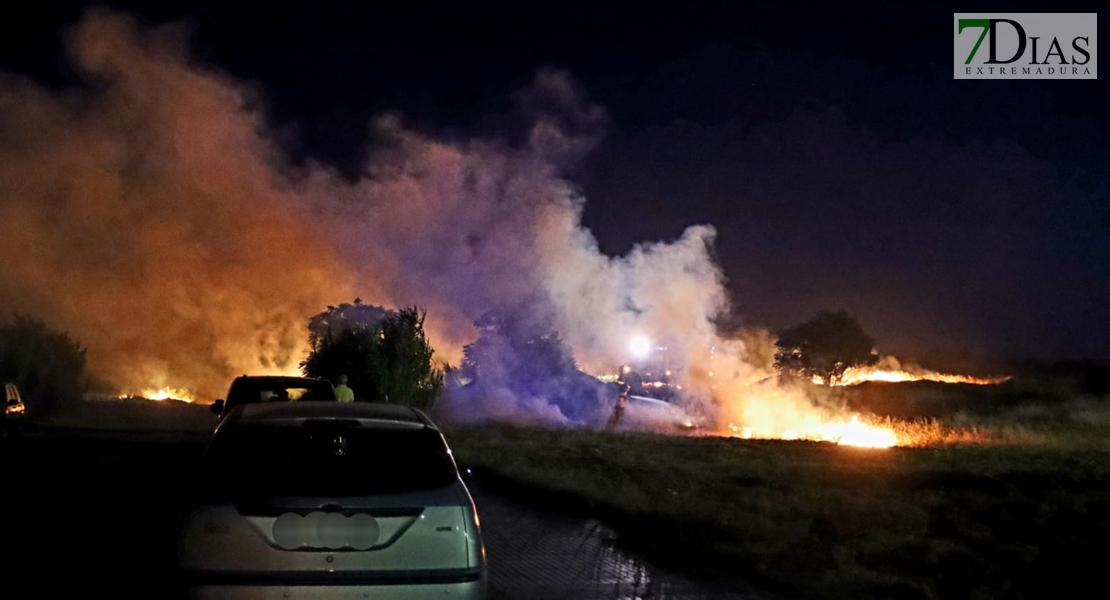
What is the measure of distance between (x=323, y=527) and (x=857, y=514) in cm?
913

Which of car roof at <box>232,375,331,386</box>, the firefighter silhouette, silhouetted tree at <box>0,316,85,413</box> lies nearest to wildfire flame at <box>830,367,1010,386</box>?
the firefighter silhouette

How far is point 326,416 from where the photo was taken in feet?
20.6

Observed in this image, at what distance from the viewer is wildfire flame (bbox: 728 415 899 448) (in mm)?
35284

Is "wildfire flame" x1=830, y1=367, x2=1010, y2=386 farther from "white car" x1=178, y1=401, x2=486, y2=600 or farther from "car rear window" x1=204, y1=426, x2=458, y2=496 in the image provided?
"white car" x1=178, y1=401, x2=486, y2=600

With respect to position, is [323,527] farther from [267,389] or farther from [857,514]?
[267,389]

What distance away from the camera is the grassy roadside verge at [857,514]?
927 centimetres

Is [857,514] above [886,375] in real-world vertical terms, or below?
below

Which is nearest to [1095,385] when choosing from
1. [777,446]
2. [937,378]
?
[937,378]

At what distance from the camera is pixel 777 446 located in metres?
29.5

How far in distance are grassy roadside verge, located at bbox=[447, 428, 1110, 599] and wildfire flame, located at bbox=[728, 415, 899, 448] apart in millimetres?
11364

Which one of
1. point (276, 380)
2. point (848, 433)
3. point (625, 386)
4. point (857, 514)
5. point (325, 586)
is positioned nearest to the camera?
point (325, 586)

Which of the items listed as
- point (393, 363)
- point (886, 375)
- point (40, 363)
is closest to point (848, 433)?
point (393, 363)

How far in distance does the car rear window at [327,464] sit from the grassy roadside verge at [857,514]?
408 cm

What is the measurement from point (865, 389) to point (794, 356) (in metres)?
11.3
